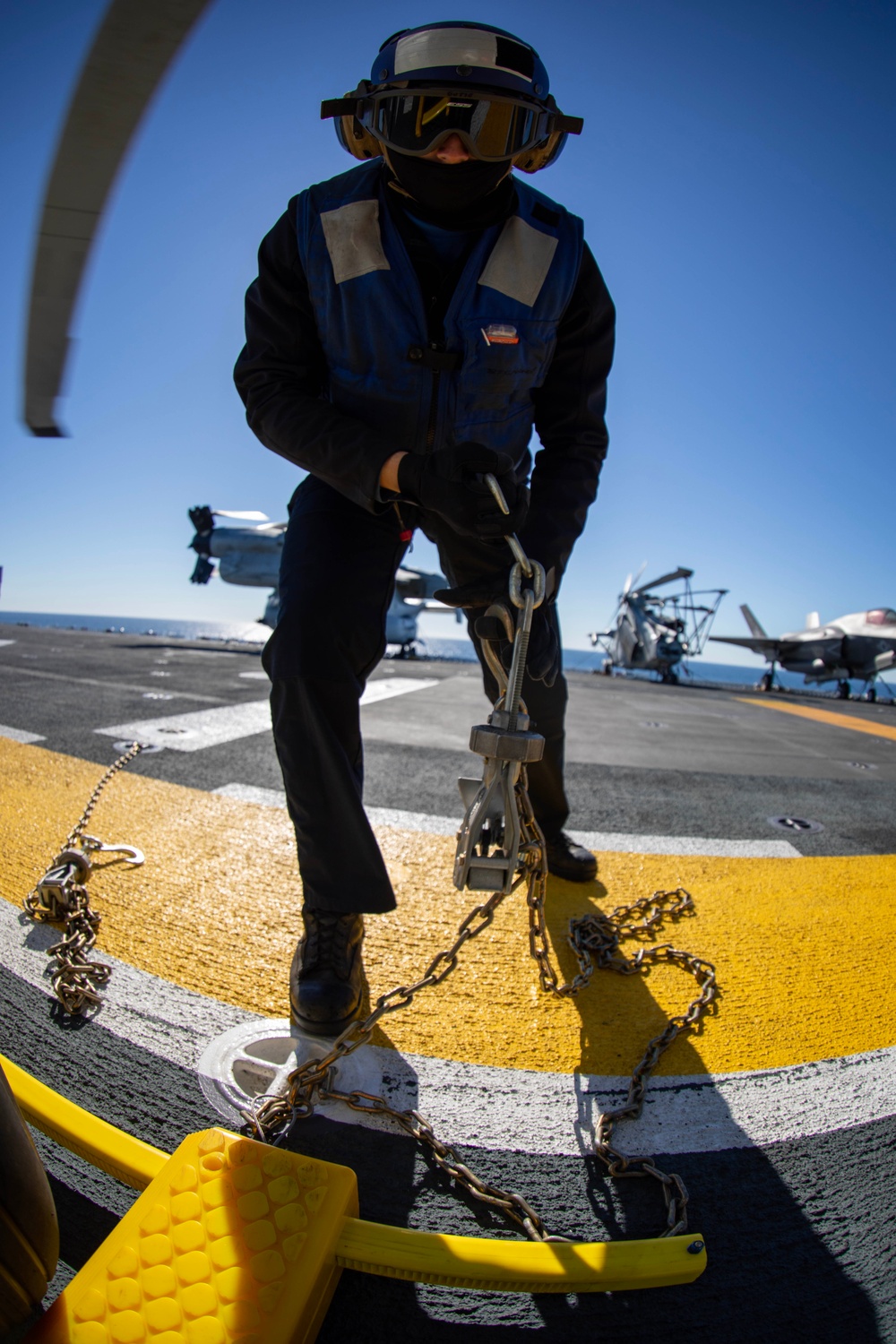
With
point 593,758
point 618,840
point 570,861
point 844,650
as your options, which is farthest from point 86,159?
point 844,650

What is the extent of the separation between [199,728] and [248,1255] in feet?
12.3

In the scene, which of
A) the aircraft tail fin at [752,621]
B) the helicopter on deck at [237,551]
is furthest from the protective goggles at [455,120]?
the aircraft tail fin at [752,621]

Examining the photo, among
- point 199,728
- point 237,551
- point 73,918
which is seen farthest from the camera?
point 237,551

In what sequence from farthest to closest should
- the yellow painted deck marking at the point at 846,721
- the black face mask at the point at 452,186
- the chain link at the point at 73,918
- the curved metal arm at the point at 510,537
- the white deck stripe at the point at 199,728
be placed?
the yellow painted deck marking at the point at 846,721
the white deck stripe at the point at 199,728
the black face mask at the point at 452,186
the chain link at the point at 73,918
the curved metal arm at the point at 510,537

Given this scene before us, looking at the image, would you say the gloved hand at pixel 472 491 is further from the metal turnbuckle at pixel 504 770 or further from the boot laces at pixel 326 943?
the boot laces at pixel 326 943

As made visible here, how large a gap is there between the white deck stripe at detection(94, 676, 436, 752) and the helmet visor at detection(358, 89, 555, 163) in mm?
3047

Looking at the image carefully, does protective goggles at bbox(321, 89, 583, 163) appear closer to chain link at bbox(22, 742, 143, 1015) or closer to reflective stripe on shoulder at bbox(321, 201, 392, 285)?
reflective stripe on shoulder at bbox(321, 201, 392, 285)

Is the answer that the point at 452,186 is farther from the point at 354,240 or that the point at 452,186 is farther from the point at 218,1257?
the point at 218,1257

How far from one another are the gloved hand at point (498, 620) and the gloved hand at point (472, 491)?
0.14 meters

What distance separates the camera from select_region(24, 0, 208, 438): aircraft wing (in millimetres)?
1111

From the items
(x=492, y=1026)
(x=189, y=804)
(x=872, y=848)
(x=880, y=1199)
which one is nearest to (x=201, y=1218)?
(x=492, y=1026)

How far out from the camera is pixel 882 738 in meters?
7.92

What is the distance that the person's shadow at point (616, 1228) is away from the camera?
86 cm

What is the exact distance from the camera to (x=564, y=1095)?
1.29 metres
